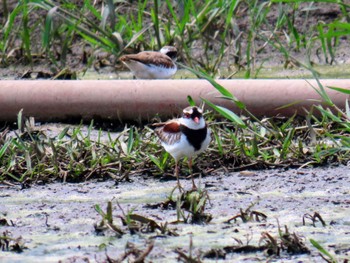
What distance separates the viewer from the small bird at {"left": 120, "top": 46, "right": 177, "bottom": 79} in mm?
7554

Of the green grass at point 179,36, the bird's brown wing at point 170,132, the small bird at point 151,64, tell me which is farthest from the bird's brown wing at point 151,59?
the bird's brown wing at point 170,132

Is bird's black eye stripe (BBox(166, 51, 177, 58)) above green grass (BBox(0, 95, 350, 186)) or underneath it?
above

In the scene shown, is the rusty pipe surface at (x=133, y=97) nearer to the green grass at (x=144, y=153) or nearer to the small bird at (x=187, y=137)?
the green grass at (x=144, y=153)

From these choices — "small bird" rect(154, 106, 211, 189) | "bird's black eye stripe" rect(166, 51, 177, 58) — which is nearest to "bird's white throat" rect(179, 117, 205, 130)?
"small bird" rect(154, 106, 211, 189)

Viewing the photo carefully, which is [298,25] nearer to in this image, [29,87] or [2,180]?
[29,87]

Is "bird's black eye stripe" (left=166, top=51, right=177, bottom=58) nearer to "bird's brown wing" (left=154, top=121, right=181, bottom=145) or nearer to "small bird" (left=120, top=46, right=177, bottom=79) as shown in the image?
"small bird" (left=120, top=46, right=177, bottom=79)

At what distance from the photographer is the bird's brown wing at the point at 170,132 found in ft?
17.3

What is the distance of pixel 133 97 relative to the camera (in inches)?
253

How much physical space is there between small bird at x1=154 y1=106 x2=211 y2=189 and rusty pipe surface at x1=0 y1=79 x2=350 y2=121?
0.97m

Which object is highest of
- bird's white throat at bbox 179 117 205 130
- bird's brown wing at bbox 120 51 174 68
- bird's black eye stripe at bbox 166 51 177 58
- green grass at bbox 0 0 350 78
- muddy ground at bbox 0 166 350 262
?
green grass at bbox 0 0 350 78

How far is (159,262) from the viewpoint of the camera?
384 centimetres

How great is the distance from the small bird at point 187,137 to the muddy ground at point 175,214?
19cm

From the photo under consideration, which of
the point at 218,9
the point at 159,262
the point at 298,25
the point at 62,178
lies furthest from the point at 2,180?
the point at 298,25

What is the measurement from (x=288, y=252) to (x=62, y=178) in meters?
1.84
